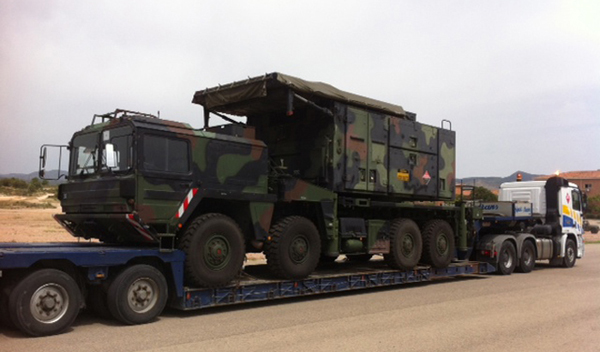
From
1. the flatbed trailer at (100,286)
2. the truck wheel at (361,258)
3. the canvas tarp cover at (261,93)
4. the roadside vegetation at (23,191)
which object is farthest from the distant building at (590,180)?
the flatbed trailer at (100,286)

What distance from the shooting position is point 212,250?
29.1ft

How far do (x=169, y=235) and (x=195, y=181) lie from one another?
99cm

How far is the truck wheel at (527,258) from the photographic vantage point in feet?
53.8

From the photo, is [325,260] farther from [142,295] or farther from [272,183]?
[142,295]

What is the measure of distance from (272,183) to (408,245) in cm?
411

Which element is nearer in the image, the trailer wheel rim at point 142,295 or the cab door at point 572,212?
the trailer wheel rim at point 142,295

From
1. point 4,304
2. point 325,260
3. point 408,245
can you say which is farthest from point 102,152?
point 408,245

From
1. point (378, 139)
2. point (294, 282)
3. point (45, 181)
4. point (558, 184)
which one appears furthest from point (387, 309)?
point (558, 184)

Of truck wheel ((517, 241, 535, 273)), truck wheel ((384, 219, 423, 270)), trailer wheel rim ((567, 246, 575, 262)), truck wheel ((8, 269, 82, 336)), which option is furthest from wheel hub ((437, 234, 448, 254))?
truck wheel ((8, 269, 82, 336))

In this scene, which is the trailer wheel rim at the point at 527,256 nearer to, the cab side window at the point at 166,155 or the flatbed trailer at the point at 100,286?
the flatbed trailer at the point at 100,286

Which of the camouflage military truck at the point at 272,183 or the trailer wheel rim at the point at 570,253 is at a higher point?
the camouflage military truck at the point at 272,183

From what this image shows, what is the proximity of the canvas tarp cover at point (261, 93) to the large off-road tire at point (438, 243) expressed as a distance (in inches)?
124

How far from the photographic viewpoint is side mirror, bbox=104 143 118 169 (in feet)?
27.2

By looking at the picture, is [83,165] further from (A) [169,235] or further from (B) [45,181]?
(A) [169,235]
